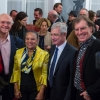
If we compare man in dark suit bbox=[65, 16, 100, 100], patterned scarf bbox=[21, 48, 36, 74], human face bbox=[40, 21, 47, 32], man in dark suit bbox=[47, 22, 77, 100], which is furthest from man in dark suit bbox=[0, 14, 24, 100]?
human face bbox=[40, 21, 47, 32]

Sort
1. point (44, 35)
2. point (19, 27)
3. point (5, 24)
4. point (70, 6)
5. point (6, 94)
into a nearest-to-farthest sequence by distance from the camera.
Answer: point (5, 24) → point (6, 94) → point (44, 35) → point (19, 27) → point (70, 6)

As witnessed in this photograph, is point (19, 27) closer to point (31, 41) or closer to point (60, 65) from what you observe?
point (31, 41)

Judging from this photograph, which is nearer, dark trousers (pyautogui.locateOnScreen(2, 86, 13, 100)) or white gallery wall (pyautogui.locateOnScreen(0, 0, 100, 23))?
dark trousers (pyautogui.locateOnScreen(2, 86, 13, 100))

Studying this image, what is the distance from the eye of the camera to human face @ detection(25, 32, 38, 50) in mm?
4102

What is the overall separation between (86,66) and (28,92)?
113cm

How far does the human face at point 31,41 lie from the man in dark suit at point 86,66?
865 millimetres

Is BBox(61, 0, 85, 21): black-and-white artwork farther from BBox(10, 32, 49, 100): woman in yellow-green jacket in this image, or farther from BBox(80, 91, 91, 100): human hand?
BBox(80, 91, 91, 100): human hand

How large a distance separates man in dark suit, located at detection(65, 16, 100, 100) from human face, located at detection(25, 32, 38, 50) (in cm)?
86

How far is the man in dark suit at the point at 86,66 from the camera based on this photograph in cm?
326

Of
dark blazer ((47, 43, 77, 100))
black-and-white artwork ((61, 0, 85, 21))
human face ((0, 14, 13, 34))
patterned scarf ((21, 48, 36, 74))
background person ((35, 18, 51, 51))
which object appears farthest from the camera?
black-and-white artwork ((61, 0, 85, 21))

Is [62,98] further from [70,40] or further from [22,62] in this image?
[70,40]

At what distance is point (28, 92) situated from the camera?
4.10m

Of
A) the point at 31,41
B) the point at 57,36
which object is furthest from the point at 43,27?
the point at 57,36

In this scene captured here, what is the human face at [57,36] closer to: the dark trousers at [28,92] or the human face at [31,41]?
the human face at [31,41]
